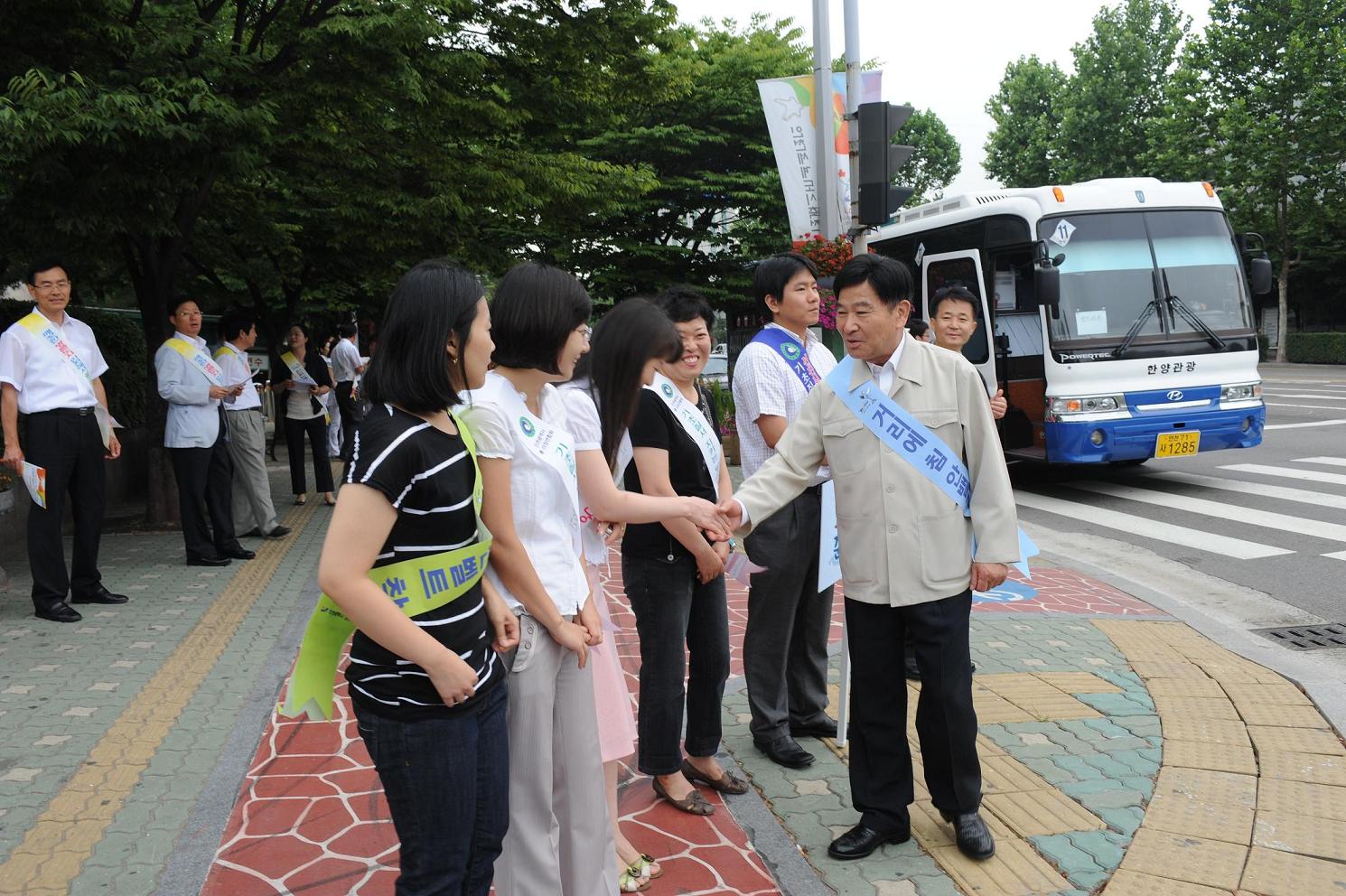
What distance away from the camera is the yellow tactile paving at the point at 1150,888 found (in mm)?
3025

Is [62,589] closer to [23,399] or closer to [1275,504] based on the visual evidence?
[23,399]

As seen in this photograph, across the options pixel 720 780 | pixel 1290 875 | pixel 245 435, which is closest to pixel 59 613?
pixel 245 435

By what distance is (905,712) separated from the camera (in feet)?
10.8

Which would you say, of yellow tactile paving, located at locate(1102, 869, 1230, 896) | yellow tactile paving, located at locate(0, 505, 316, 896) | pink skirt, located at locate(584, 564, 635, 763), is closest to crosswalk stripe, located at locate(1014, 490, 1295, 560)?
yellow tactile paving, located at locate(1102, 869, 1230, 896)

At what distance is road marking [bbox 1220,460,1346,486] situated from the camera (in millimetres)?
10570

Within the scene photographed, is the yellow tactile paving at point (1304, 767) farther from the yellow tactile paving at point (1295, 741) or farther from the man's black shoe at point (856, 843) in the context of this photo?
the man's black shoe at point (856, 843)

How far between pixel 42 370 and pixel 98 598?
4.79ft

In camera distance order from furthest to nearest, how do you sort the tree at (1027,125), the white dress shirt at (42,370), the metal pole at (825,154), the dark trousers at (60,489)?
the tree at (1027,125)
the metal pole at (825,154)
the dark trousers at (60,489)
the white dress shirt at (42,370)

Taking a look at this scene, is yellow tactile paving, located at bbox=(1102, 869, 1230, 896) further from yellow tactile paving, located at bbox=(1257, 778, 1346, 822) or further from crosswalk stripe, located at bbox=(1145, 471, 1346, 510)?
crosswalk stripe, located at bbox=(1145, 471, 1346, 510)

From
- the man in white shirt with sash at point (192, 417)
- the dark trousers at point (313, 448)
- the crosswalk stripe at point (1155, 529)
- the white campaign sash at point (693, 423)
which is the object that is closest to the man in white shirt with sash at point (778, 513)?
the white campaign sash at point (693, 423)

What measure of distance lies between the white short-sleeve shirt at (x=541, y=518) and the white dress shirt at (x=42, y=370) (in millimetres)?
4711

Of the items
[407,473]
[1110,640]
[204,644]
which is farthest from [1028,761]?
[204,644]

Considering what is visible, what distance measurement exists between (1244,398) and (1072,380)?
173cm

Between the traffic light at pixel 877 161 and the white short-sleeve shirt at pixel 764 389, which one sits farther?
the traffic light at pixel 877 161
